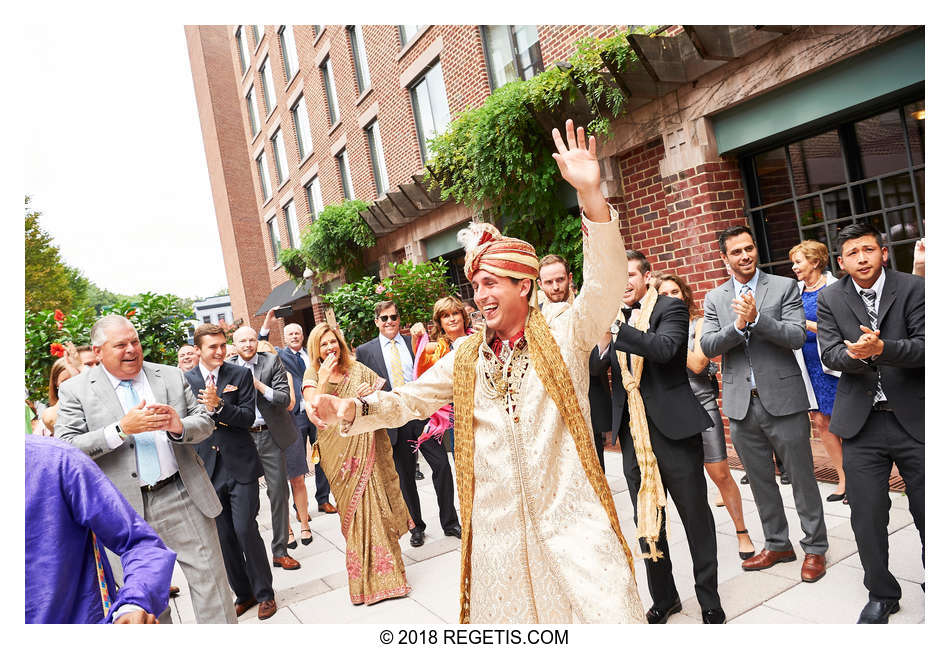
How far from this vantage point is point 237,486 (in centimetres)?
445

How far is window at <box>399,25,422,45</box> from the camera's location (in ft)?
36.5

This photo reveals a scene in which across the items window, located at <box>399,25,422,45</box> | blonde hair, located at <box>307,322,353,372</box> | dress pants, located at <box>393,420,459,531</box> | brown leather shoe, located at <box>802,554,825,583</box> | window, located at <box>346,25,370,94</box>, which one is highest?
window, located at <box>346,25,370,94</box>

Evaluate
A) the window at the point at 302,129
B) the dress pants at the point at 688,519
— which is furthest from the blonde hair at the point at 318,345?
the window at the point at 302,129

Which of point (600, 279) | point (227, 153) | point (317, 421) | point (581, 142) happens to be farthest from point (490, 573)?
point (227, 153)

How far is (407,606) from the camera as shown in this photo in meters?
4.09

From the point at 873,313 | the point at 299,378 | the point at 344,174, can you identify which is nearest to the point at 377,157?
the point at 344,174

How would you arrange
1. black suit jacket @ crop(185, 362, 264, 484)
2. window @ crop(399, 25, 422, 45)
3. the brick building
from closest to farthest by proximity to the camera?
black suit jacket @ crop(185, 362, 264, 484) < the brick building < window @ crop(399, 25, 422, 45)

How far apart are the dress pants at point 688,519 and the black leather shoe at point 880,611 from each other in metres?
0.68

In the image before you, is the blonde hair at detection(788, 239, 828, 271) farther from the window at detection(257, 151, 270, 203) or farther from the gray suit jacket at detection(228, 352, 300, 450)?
the window at detection(257, 151, 270, 203)

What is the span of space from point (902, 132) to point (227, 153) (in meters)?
19.4

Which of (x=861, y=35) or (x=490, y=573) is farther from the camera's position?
(x=861, y=35)

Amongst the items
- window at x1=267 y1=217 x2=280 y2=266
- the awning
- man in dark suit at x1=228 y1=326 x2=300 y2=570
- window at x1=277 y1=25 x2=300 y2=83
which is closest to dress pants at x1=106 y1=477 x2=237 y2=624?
man in dark suit at x1=228 y1=326 x2=300 y2=570

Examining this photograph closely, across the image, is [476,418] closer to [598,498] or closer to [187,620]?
[598,498]

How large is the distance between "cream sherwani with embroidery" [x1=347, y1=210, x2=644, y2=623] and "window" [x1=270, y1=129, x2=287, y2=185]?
58.1 feet
